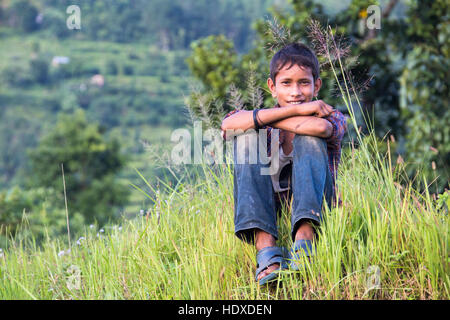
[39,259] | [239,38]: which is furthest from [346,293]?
[239,38]

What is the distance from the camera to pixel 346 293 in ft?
6.84

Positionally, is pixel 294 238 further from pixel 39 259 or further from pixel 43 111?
pixel 43 111

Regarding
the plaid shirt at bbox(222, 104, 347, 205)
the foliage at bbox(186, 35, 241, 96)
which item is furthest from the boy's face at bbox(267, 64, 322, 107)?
the foliage at bbox(186, 35, 241, 96)

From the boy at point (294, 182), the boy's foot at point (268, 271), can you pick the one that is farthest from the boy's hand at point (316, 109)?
the boy's foot at point (268, 271)

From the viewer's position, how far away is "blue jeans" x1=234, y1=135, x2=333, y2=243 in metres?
2.15

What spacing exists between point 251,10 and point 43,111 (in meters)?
23.7

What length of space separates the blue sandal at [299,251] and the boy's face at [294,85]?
0.66 metres

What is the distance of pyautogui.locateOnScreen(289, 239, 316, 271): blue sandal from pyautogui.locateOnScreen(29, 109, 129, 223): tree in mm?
21510

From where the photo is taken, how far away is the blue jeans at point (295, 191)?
2.15 meters

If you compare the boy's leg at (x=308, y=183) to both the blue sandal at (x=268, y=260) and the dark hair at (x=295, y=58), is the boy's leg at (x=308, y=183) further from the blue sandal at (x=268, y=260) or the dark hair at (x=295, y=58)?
the dark hair at (x=295, y=58)

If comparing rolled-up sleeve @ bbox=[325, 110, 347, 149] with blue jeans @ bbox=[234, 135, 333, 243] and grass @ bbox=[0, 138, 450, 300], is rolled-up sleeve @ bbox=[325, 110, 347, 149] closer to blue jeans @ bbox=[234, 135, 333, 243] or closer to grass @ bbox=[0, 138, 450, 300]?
blue jeans @ bbox=[234, 135, 333, 243]

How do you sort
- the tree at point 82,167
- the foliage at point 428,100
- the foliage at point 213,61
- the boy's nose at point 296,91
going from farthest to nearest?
the tree at point 82,167 < the foliage at point 213,61 < the foliage at point 428,100 < the boy's nose at point 296,91

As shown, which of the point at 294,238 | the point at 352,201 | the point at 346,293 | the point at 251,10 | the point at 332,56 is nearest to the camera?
the point at 346,293

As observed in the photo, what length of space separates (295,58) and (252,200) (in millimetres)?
721
